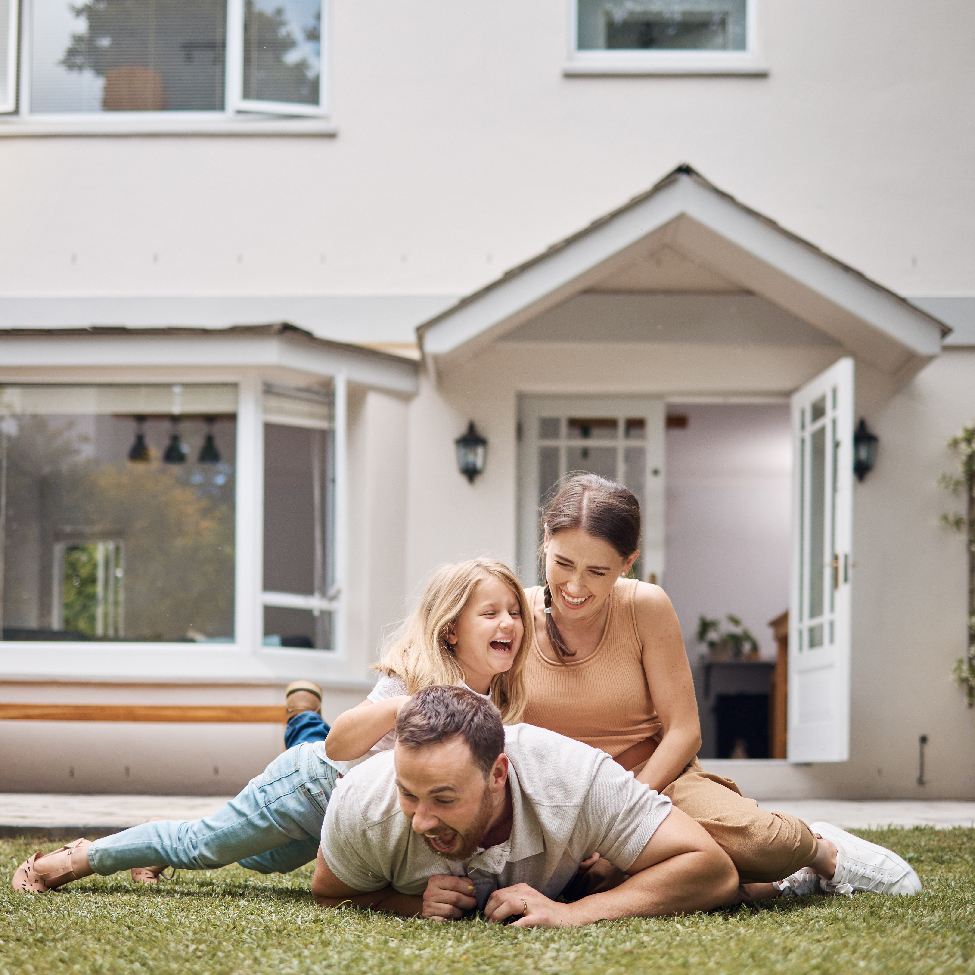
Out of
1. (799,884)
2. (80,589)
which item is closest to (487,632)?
(799,884)

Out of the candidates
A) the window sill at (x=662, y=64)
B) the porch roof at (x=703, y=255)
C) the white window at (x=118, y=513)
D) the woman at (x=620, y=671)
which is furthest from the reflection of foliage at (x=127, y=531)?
the woman at (x=620, y=671)

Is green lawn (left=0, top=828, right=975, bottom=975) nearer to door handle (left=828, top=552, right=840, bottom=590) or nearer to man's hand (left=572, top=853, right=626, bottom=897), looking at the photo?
man's hand (left=572, top=853, right=626, bottom=897)

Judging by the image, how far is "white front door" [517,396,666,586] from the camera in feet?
23.0

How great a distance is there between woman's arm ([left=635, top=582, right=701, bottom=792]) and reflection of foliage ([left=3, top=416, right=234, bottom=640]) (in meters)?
3.86

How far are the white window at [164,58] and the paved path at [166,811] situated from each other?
412cm

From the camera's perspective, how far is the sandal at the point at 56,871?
10.1ft

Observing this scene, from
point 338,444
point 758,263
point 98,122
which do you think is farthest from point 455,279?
point 98,122

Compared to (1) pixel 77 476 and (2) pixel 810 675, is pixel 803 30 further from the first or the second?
(1) pixel 77 476

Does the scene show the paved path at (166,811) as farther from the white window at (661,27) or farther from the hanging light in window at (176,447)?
the white window at (661,27)

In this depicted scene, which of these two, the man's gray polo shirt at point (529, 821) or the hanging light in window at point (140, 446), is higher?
the hanging light in window at point (140, 446)

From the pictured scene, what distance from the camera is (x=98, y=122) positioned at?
7.36 meters

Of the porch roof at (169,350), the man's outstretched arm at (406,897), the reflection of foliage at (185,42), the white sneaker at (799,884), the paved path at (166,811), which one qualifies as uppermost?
the reflection of foliage at (185,42)

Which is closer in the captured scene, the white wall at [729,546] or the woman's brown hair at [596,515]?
the woman's brown hair at [596,515]

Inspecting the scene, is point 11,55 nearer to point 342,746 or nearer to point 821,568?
point 821,568
